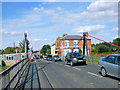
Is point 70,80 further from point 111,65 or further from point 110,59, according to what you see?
point 110,59

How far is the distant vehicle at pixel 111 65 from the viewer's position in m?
8.71

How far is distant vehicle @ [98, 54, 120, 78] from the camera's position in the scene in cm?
871

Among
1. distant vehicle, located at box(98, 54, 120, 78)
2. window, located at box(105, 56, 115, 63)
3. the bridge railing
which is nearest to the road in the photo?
distant vehicle, located at box(98, 54, 120, 78)

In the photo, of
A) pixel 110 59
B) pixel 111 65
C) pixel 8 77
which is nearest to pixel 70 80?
pixel 111 65

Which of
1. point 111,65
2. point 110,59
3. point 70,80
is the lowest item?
point 70,80

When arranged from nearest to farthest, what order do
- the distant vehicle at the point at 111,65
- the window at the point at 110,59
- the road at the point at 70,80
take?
the road at the point at 70,80
the distant vehicle at the point at 111,65
the window at the point at 110,59

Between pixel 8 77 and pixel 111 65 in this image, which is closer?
pixel 8 77

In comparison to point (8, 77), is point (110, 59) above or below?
above

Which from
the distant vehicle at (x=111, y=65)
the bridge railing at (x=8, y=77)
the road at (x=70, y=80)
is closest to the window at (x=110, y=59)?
the distant vehicle at (x=111, y=65)

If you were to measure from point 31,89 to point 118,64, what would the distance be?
189 inches

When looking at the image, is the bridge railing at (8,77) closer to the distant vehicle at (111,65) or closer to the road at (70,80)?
the road at (70,80)

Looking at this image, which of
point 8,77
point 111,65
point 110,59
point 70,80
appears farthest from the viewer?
point 110,59

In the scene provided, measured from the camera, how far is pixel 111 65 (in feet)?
30.2

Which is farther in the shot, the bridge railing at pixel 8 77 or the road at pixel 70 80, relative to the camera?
the road at pixel 70 80
